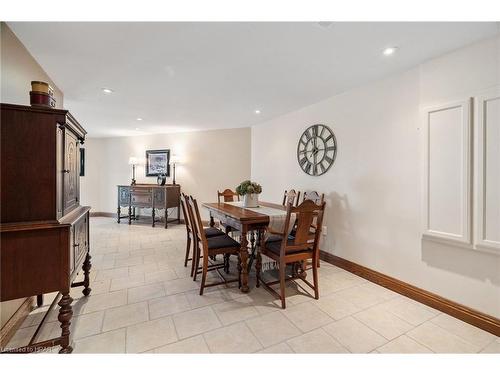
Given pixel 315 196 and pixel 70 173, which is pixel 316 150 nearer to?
pixel 315 196

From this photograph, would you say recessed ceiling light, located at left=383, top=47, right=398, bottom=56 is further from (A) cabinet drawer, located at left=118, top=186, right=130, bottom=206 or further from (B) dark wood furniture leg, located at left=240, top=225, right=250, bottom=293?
(A) cabinet drawer, located at left=118, top=186, right=130, bottom=206

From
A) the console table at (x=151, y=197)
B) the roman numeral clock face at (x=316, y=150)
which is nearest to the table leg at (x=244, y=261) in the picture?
the roman numeral clock face at (x=316, y=150)

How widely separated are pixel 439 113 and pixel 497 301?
158 cm

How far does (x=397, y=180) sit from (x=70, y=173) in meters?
3.04

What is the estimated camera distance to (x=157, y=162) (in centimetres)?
614

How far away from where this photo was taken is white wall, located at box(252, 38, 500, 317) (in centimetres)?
188

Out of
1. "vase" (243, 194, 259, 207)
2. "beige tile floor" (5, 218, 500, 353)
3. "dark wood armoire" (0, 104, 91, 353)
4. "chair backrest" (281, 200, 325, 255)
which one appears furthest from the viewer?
"vase" (243, 194, 259, 207)

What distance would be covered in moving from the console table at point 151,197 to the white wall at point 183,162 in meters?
0.42

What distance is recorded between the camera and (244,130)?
5379mm

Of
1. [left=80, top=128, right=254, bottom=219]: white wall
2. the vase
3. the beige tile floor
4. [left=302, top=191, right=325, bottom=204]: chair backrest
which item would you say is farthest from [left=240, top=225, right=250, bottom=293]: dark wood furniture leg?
[left=80, top=128, right=254, bottom=219]: white wall

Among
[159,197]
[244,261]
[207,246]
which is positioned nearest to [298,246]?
[244,261]

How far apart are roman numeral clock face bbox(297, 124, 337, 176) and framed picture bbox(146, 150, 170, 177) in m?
3.74
